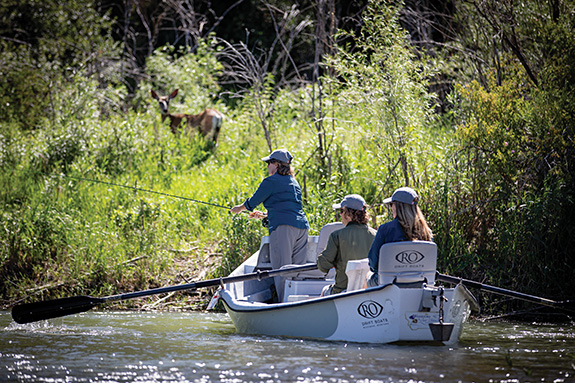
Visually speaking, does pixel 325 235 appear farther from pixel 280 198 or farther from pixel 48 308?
pixel 48 308

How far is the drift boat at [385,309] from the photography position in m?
6.75

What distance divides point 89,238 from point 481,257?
5.38 meters

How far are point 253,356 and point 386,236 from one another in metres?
1.56

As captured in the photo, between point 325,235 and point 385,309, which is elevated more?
point 325,235

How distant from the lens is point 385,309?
6852 mm

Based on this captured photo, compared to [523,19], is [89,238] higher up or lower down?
lower down

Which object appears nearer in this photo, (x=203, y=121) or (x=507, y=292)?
(x=507, y=292)

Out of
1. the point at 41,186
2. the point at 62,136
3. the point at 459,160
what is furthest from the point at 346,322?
the point at 62,136

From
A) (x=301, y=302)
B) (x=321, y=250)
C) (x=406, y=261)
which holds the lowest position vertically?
(x=301, y=302)

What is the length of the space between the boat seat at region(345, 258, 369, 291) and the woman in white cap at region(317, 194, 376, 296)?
13 cm

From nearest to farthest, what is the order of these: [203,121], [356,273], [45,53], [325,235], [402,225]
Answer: [402,225], [356,273], [325,235], [203,121], [45,53]

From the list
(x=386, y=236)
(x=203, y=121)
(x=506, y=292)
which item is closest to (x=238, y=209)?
(x=386, y=236)

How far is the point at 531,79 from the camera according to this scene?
34.6 ft

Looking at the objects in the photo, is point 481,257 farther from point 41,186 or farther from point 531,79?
point 41,186
